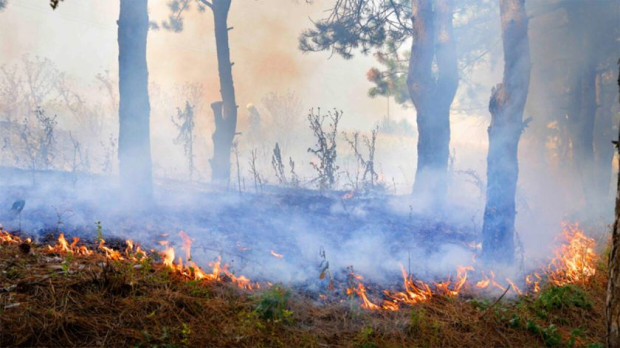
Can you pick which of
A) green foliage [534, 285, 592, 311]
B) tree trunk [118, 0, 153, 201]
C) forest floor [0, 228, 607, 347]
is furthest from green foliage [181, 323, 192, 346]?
tree trunk [118, 0, 153, 201]

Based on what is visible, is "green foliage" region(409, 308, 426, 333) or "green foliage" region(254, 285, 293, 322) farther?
"green foliage" region(409, 308, 426, 333)

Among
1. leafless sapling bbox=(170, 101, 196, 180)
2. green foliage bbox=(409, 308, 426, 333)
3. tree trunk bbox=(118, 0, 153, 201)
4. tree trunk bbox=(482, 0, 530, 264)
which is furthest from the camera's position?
leafless sapling bbox=(170, 101, 196, 180)

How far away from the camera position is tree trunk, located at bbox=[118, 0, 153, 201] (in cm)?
697

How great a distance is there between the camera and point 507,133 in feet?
19.7

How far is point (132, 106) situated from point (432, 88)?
5.88 metres

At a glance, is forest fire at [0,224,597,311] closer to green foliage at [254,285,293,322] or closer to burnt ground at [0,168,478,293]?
burnt ground at [0,168,478,293]

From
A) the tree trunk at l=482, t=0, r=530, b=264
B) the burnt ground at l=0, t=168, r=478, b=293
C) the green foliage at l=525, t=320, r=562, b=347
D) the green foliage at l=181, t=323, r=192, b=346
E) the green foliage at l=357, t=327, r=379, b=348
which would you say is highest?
the tree trunk at l=482, t=0, r=530, b=264

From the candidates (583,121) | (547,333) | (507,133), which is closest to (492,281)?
(547,333)

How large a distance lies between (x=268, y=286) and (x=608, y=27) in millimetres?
11113

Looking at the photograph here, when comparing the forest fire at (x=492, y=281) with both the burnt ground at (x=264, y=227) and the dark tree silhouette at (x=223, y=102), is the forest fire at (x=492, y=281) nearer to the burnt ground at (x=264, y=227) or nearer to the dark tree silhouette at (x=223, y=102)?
the burnt ground at (x=264, y=227)

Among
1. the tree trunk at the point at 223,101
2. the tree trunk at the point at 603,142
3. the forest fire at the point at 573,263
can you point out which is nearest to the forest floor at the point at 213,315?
the forest fire at the point at 573,263

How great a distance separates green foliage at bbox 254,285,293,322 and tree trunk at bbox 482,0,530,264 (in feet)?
11.2

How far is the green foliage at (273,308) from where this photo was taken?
12.3 ft

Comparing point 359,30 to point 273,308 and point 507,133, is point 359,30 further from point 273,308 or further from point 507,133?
point 273,308
